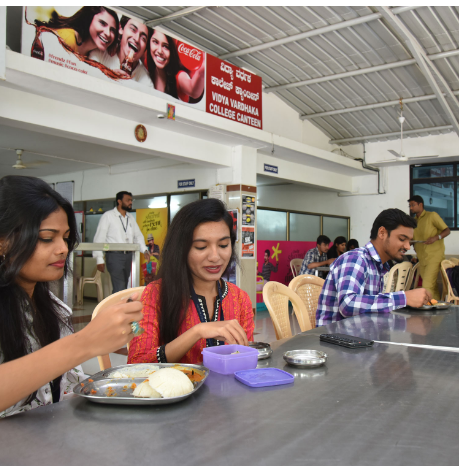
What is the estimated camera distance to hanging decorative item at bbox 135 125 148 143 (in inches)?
204

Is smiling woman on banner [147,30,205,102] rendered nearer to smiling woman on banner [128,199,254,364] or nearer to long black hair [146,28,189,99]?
long black hair [146,28,189,99]

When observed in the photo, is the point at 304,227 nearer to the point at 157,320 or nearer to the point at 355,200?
the point at 355,200

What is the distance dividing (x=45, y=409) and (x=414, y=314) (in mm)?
1890

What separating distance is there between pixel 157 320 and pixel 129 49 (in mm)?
3922

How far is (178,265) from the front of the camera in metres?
1.52

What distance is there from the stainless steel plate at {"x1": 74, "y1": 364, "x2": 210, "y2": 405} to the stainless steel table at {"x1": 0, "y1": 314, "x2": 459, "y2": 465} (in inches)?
0.7

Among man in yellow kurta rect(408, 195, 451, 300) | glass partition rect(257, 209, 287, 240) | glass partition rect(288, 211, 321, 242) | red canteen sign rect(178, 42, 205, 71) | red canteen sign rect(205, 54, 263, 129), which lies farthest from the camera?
glass partition rect(288, 211, 321, 242)

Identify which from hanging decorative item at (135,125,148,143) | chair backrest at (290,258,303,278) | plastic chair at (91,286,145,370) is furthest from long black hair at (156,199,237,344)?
chair backrest at (290,258,303,278)

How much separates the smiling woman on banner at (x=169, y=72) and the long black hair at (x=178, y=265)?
3718 millimetres

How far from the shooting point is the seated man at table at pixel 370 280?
2.18m

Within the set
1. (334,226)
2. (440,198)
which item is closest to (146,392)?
(440,198)

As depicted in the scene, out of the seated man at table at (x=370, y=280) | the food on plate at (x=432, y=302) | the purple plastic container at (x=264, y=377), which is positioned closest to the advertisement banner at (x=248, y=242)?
the seated man at table at (x=370, y=280)

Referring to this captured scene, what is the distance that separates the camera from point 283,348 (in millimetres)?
1450
